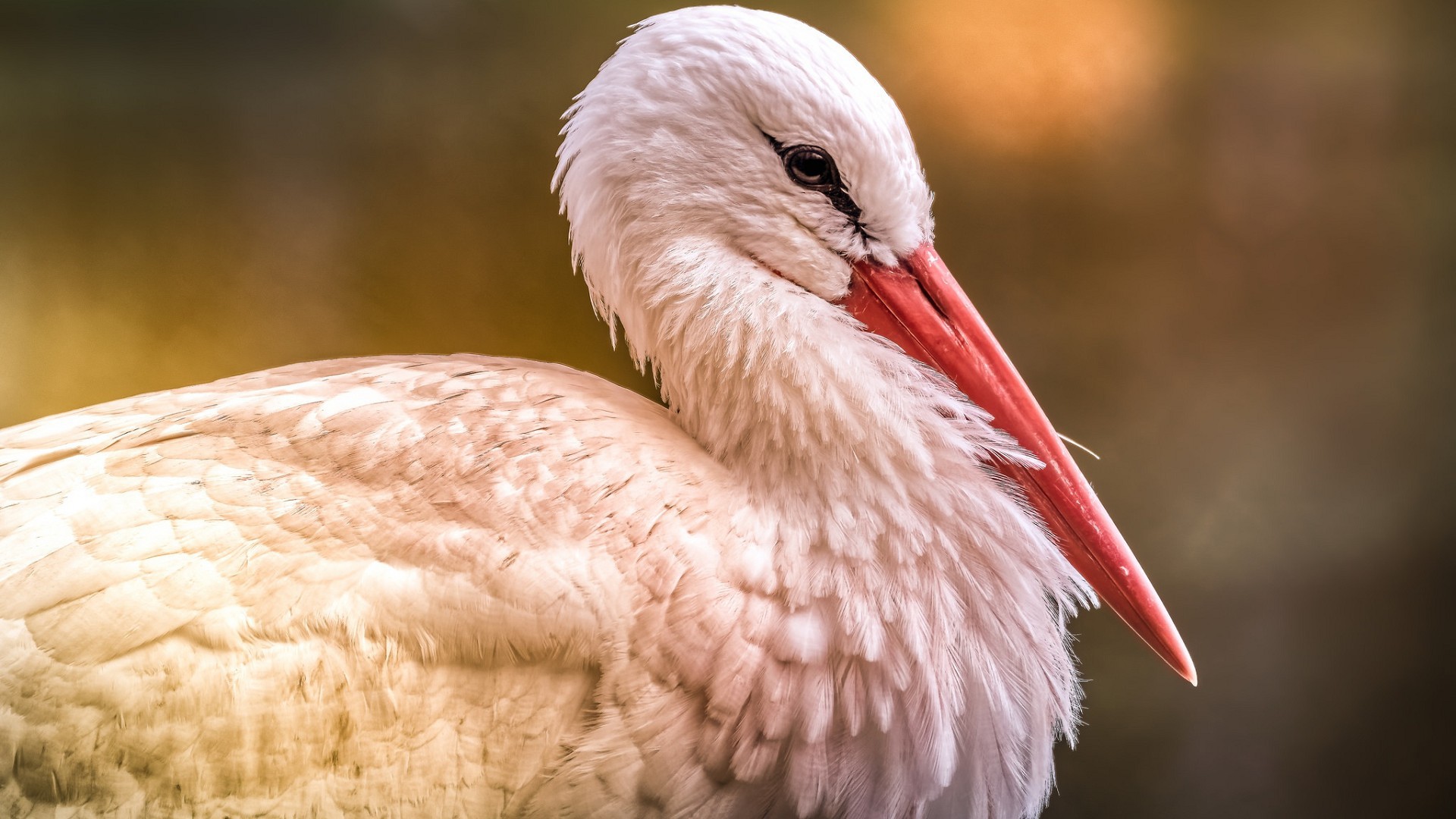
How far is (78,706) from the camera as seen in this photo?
23.3 inches

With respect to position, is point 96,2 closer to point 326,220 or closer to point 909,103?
point 326,220

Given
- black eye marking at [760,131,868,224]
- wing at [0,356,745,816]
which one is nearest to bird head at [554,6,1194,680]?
black eye marking at [760,131,868,224]

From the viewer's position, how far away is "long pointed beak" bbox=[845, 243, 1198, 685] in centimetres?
74

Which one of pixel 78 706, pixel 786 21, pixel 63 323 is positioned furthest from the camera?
pixel 63 323

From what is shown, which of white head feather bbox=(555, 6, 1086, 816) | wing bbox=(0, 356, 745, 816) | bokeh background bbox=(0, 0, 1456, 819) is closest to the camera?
wing bbox=(0, 356, 745, 816)

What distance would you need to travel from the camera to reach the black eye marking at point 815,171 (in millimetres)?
727

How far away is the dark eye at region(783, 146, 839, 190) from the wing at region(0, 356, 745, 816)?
0.28 m

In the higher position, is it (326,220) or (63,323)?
(326,220)

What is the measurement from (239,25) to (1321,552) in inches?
69.3

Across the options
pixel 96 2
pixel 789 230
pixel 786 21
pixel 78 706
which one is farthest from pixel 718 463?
pixel 96 2

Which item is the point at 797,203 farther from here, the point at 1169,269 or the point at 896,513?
the point at 1169,269

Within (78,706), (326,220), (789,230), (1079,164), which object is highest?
(1079,164)

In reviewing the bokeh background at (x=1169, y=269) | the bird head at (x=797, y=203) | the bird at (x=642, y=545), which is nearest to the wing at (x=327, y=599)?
the bird at (x=642, y=545)

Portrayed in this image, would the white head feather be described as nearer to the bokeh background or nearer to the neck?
the neck
